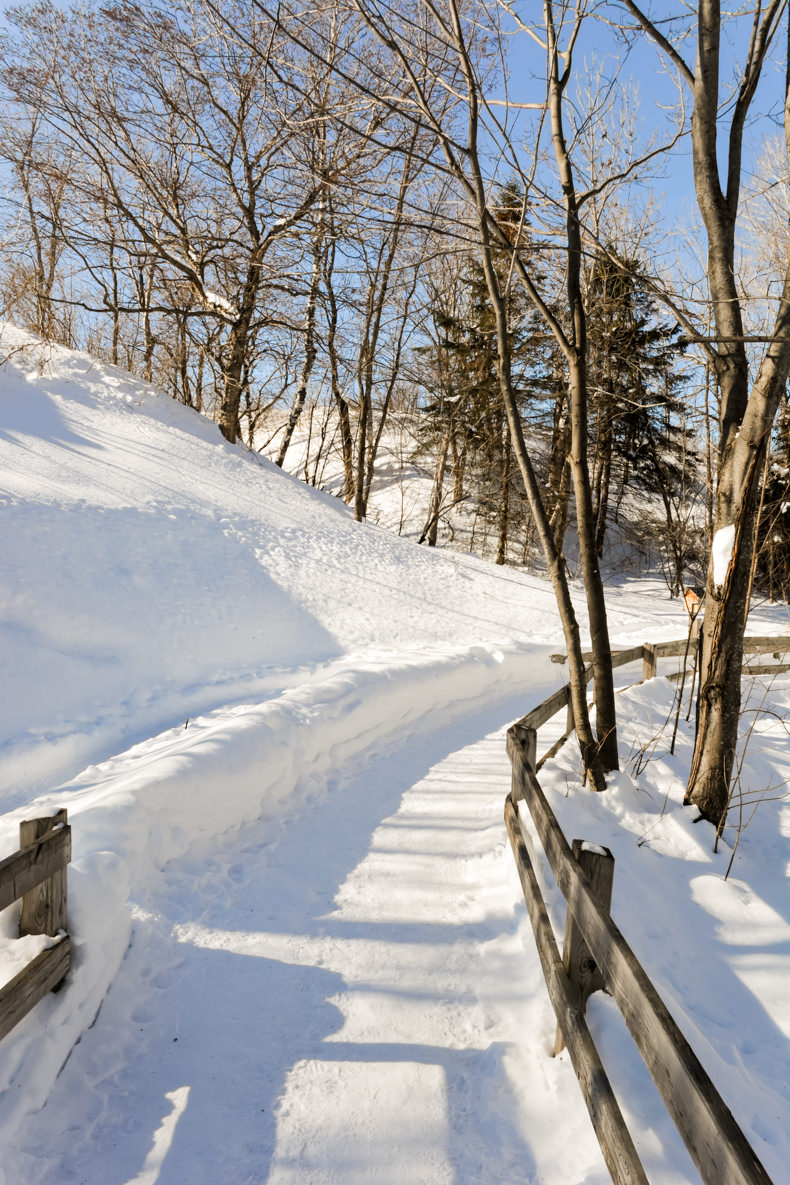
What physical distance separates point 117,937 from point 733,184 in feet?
22.1

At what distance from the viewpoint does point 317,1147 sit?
2.56 m

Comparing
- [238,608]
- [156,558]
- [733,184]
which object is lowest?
[238,608]

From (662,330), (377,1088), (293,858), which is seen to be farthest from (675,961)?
(662,330)

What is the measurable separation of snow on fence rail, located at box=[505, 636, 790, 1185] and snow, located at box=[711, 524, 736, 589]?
8.14 ft

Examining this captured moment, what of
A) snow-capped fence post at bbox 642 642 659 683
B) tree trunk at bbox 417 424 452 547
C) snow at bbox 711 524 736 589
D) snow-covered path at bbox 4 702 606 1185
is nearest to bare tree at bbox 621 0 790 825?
snow at bbox 711 524 736 589

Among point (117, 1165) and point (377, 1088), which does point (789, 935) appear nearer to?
point (377, 1088)

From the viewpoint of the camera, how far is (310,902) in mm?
4199

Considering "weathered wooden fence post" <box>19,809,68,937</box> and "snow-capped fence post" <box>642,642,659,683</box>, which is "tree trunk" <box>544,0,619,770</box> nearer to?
"snow-capped fence post" <box>642,642,659,683</box>

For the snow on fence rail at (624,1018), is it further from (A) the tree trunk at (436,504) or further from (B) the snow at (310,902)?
(A) the tree trunk at (436,504)

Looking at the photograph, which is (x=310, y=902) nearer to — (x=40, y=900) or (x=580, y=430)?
(x=40, y=900)

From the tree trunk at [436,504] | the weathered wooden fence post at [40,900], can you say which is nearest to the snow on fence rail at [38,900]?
the weathered wooden fence post at [40,900]

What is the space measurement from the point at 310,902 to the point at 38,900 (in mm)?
1753

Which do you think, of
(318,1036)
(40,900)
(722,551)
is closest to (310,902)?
(318,1036)

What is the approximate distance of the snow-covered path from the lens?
98.6 inches
